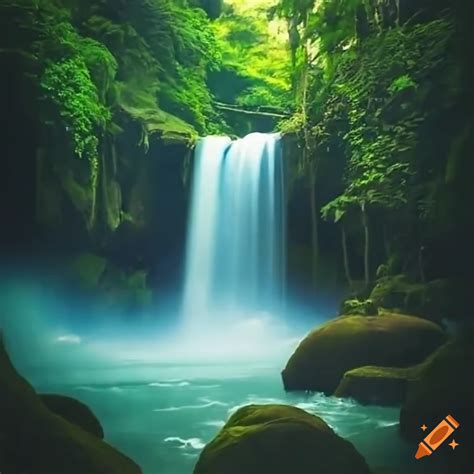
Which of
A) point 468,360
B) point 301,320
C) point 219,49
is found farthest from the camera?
point 219,49

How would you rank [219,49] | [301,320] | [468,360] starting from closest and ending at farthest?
[468,360] < [301,320] < [219,49]

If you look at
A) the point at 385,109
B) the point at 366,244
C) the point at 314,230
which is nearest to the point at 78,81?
the point at 314,230

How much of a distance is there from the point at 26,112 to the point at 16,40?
390 millimetres

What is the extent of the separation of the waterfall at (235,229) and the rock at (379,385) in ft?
Result: 1.93

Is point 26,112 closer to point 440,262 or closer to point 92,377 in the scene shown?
point 92,377

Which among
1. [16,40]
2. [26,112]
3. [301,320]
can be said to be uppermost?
[16,40]

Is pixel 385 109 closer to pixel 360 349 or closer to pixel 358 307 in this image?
pixel 358 307

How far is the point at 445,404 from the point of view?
10.4ft

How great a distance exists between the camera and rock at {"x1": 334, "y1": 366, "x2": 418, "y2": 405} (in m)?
3.23

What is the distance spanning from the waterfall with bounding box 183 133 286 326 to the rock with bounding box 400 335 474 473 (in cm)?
87

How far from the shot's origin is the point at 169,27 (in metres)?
3.69

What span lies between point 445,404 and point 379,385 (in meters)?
0.32

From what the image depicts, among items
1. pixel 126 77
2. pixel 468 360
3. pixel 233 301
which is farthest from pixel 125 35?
pixel 468 360

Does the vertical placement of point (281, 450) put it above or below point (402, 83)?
below
